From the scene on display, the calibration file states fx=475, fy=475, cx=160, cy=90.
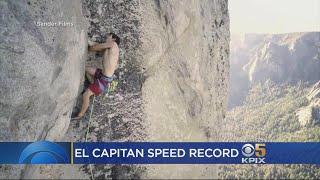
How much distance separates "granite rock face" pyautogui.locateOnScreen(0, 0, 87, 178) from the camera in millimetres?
4270

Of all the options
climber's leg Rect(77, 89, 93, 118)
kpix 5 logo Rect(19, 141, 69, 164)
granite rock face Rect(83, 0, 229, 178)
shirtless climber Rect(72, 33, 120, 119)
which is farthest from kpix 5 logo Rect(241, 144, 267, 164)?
kpix 5 logo Rect(19, 141, 69, 164)

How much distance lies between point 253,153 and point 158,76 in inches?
62.8

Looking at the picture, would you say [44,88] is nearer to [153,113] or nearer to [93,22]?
[93,22]

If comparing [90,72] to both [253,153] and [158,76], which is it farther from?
[253,153]

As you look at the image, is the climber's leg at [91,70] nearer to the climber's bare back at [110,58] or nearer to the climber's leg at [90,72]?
the climber's leg at [90,72]

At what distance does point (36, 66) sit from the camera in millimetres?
4465

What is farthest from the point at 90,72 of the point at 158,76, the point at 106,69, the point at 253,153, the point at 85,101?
the point at 253,153

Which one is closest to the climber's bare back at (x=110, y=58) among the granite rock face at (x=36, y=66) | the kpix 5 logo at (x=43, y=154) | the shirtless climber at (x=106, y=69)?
the shirtless climber at (x=106, y=69)

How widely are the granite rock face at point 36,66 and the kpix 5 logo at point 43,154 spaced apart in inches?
5.6

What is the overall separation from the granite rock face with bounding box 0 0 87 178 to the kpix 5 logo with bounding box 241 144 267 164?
2.19 m

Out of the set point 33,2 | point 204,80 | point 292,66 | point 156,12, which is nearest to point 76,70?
point 33,2

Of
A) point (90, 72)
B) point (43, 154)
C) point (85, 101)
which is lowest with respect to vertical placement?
point (43, 154)

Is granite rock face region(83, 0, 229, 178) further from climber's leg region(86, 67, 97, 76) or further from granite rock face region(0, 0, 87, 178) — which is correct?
granite rock face region(0, 0, 87, 178)

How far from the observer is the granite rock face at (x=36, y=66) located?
427 cm
